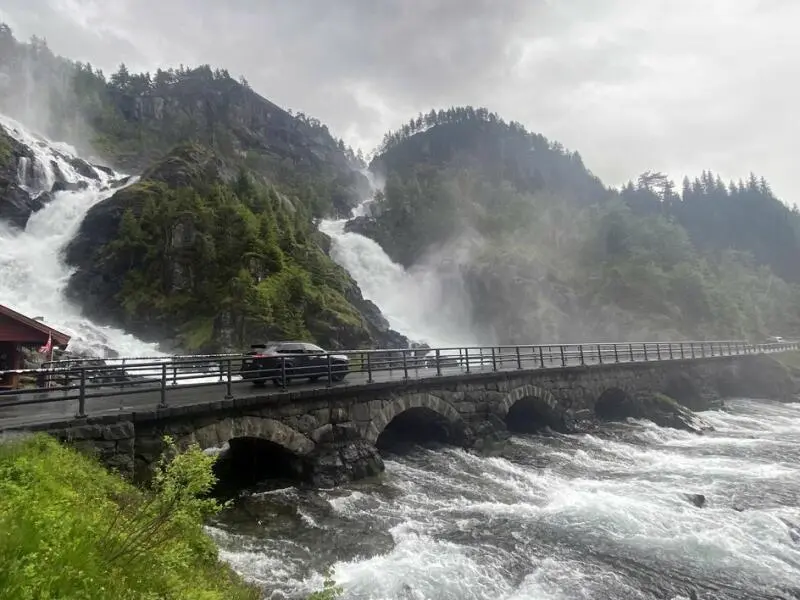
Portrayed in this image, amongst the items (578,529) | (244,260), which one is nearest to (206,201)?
(244,260)

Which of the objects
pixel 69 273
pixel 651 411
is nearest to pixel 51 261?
pixel 69 273

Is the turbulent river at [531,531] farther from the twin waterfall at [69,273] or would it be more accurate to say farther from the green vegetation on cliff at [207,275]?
the twin waterfall at [69,273]

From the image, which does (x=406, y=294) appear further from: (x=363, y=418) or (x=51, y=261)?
(x=363, y=418)

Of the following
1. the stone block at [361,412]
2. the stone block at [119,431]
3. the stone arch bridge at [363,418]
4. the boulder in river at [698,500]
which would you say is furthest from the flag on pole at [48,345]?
the boulder in river at [698,500]

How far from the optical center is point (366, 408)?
15828mm

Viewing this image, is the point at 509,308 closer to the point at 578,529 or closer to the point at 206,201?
the point at 206,201

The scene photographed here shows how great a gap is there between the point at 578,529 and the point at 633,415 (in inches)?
753

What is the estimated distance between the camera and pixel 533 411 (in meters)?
24.5

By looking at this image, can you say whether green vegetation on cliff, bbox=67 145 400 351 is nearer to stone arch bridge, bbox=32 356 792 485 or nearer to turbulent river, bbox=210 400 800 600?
stone arch bridge, bbox=32 356 792 485

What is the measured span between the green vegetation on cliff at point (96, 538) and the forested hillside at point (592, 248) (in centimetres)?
5957

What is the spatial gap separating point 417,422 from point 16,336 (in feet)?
53.5

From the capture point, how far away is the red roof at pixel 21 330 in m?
18.8

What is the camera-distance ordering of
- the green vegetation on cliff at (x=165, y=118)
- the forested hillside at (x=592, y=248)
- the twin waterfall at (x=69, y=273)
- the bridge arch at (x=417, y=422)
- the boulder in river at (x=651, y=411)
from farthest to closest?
the green vegetation on cliff at (x=165, y=118) → the forested hillside at (x=592, y=248) → the twin waterfall at (x=69, y=273) → the boulder in river at (x=651, y=411) → the bridge arch at (x=417, y=422)

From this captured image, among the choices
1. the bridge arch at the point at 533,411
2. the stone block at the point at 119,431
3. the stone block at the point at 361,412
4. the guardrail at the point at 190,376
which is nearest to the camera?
the stone block at the point at 119,431
